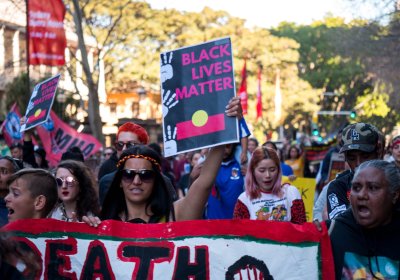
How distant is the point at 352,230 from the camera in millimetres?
4145

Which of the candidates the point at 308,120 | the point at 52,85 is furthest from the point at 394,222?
the point at 308,120

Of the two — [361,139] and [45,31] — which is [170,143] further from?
[45,31]

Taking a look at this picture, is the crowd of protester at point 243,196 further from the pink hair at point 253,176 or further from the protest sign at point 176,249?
the protest sign at point 176,249

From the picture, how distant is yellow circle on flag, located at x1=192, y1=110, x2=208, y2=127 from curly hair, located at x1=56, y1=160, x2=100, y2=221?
1.35m

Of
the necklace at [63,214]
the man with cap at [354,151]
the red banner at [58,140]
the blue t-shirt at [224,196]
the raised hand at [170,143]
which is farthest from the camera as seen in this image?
the red banner at [58,140]

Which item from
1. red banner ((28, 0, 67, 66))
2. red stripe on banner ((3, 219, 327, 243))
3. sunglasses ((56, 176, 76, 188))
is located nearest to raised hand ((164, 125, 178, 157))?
red stripe on banner ((3, 219, 327, 243))

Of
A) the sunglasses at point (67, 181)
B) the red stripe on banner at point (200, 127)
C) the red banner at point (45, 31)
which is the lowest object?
the sunglasses at point (67, 181)

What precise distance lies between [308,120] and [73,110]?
25.8 meters

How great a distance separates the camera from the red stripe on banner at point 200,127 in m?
4.87

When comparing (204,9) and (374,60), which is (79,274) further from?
(204,9)

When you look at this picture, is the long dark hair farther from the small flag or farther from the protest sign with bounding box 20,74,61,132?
the protest sign with bounding box 20,74,61,132

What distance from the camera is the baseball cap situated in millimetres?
5457

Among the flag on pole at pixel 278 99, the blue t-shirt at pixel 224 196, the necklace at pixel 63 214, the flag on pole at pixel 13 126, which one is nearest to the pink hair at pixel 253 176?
the blue t-shirt at pixel 224 196

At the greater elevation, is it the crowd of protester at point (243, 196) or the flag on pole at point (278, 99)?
the flag on pole at point (278, 99)
